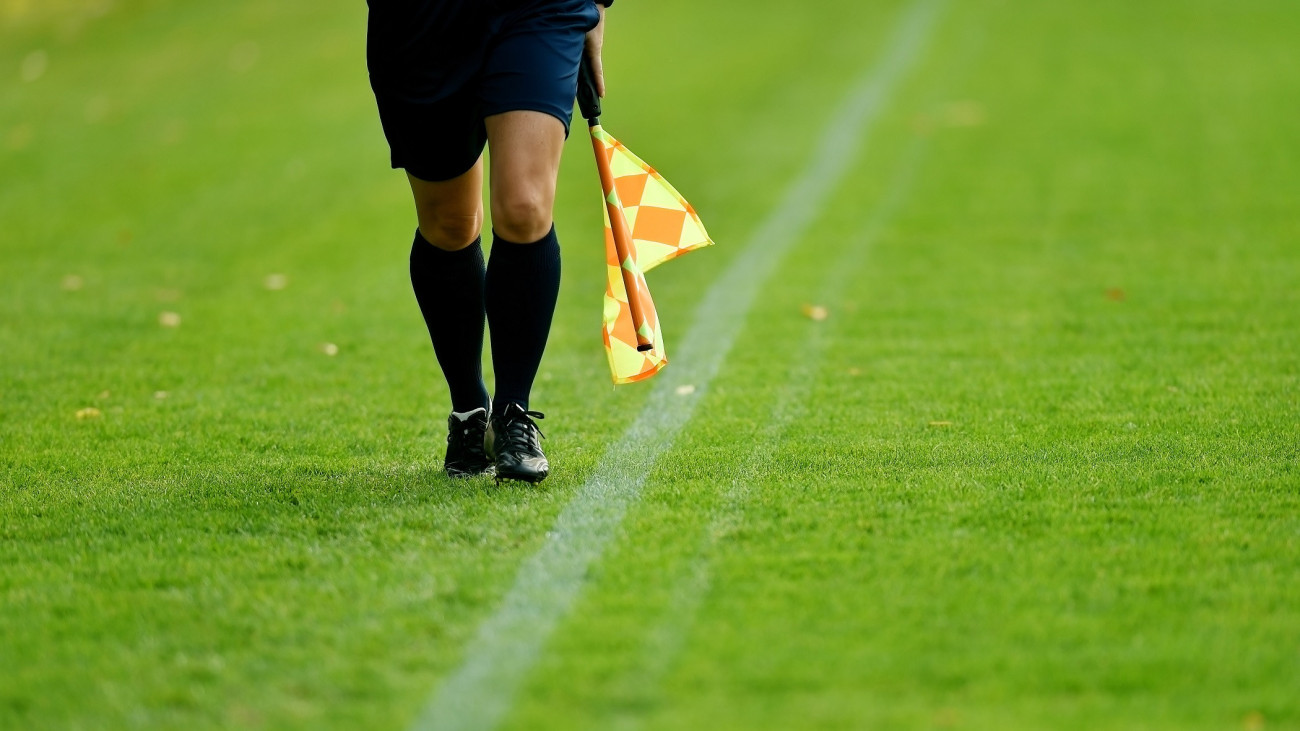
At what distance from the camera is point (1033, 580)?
303 centimetres

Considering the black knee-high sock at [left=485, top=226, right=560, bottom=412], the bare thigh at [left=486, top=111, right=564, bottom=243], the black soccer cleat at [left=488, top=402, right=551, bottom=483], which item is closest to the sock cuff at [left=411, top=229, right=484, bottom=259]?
the black knee-high sock at [left=485, top=226, right=560, bottom=412]

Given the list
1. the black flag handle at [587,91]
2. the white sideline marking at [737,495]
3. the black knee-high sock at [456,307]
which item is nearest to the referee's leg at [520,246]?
the black knee-high sock at [456,307]

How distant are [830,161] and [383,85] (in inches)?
297

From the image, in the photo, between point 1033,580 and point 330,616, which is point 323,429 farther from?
point 1033,580

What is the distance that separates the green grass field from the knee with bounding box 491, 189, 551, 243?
65cm

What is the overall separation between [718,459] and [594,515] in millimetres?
616

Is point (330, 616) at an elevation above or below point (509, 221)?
below

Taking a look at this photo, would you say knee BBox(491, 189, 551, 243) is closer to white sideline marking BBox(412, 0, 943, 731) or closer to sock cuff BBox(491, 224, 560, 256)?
sock cuff BBox(491, 224, 560, 256)

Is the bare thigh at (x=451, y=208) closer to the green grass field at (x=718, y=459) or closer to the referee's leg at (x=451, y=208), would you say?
the referee's leg at (x=451, y=208)

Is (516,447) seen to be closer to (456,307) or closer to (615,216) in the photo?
(456,307)

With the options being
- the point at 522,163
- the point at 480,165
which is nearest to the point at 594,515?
the point at 522,163

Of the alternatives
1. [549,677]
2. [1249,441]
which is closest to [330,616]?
[549,677]

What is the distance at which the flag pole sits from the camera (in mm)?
4059

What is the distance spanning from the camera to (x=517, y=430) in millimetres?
3877
